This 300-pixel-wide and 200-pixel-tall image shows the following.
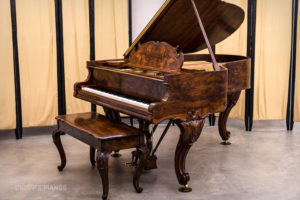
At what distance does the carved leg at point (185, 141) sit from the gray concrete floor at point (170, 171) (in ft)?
0.38

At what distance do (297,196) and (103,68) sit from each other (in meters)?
2.00

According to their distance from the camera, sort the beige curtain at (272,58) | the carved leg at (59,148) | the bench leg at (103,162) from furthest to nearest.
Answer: the beige curtain at (272,58) → the carved leg at (59,148) → the bench leg at (103,162)

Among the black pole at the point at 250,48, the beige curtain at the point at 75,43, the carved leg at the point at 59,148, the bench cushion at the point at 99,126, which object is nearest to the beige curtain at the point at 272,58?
the black pole at the point at 250,48

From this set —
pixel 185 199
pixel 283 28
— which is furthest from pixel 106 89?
pixel 283 28

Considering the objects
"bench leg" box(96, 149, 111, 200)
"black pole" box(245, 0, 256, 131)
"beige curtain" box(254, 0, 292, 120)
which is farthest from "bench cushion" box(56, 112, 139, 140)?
"beige curtain" box(254, 0, 292, 120)

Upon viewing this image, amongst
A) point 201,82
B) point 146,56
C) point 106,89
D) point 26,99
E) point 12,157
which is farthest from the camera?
point 26,99

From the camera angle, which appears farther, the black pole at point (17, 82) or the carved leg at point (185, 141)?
the black pole at point (17, 82)

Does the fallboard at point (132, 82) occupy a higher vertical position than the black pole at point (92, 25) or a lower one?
lower

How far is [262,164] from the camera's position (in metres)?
4.15

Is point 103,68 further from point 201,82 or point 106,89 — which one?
point 201,82

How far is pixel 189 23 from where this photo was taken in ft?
12.5

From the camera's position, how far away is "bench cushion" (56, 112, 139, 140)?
3.22 metres

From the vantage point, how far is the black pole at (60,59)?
5.18m

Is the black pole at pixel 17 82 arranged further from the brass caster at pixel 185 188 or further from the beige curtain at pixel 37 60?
the brass caster at pixel 185 188
